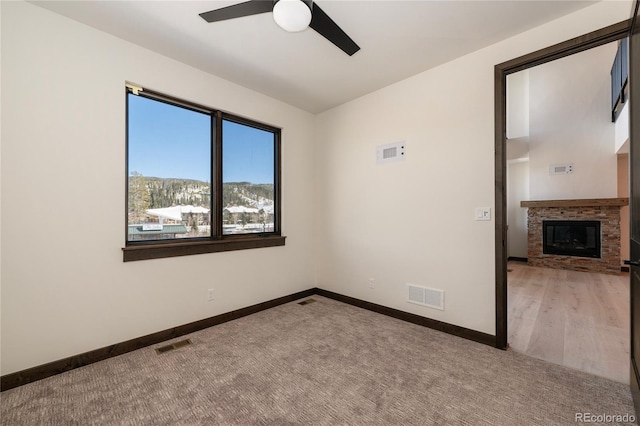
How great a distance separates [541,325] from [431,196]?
181cm

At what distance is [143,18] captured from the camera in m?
2.11

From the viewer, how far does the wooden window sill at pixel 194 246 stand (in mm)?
2432

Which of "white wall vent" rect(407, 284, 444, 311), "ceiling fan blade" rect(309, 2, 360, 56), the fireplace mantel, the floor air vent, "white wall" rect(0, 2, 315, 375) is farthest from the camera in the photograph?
the fireplace mantel

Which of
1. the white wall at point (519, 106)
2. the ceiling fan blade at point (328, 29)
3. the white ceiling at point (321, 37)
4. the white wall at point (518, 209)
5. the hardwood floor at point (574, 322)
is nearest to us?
the ceiling fan blade at point (328, 29)

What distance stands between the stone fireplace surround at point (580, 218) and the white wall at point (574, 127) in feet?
0.79

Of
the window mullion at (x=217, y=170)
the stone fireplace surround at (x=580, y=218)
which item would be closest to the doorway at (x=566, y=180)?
the stone fireplace surround at (x=580, y=218)

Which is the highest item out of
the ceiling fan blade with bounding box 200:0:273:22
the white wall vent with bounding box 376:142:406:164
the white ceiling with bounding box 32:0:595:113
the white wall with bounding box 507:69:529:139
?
the white wall with bounding box 507:69:529:139

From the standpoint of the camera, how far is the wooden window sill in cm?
243

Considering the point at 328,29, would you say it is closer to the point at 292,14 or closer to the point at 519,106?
the point at 292,14

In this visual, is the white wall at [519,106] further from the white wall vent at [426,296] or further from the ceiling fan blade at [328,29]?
the ceiling fan blade at [328,29]

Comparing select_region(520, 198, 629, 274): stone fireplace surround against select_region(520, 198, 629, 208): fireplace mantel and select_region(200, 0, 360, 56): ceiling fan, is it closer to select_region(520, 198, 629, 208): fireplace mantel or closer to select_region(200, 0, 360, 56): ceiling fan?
select_region(520, 198, 629, 208): fireplace mantel

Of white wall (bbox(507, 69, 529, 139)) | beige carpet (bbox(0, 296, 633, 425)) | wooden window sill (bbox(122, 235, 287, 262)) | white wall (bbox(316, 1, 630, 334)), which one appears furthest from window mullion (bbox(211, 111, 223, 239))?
white wall (bbox(507, 69, 529, 139))

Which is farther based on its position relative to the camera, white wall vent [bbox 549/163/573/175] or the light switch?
white wall vent [bbox 549/163/573/175]

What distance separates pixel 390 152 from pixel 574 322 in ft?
8.98
